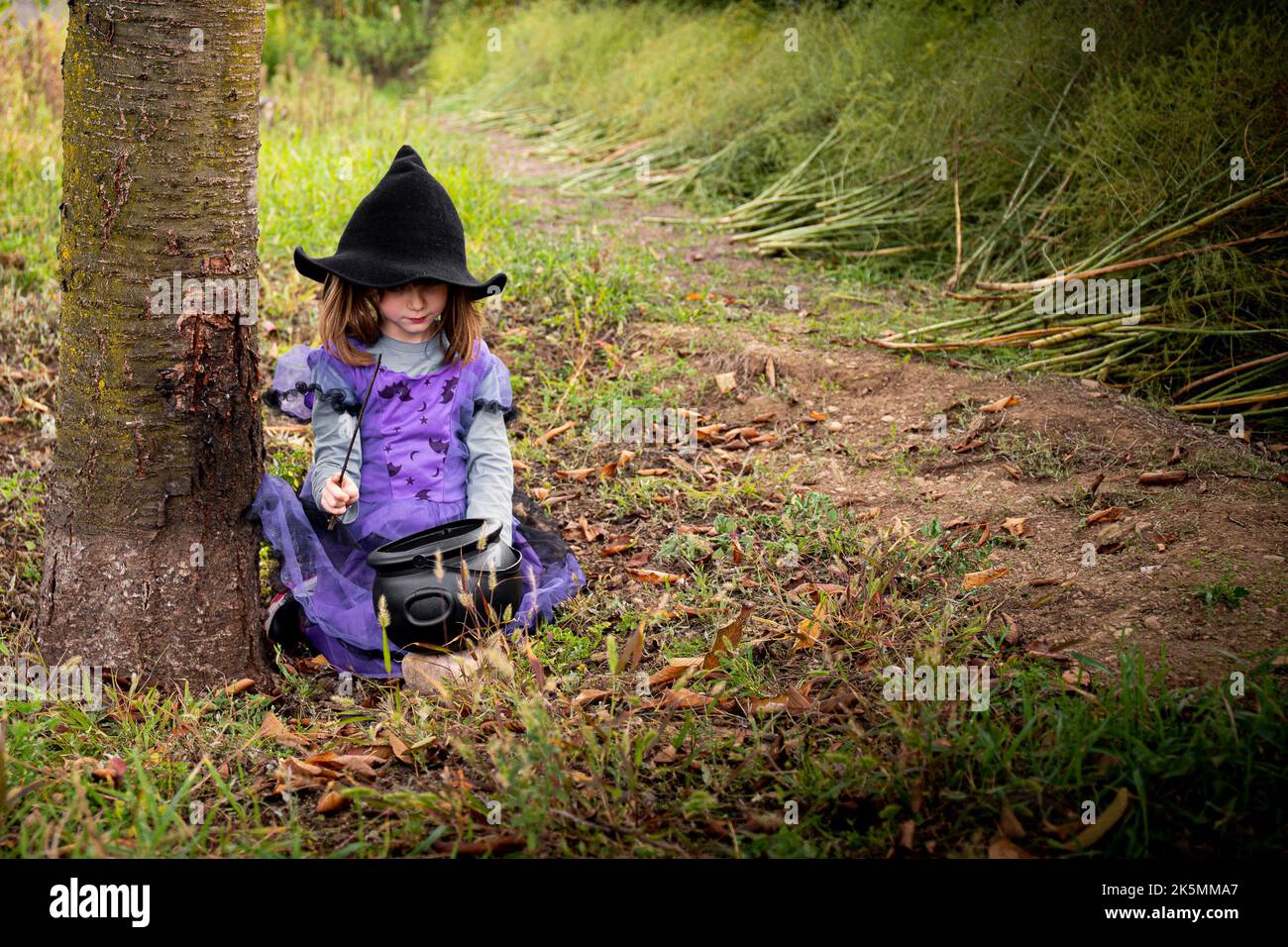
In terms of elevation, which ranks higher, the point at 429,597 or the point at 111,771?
the point at 429,597

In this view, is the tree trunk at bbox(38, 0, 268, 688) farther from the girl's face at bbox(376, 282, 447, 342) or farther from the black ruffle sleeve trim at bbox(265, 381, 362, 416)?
the girl's face at bbox(376, 282, 447, 342)

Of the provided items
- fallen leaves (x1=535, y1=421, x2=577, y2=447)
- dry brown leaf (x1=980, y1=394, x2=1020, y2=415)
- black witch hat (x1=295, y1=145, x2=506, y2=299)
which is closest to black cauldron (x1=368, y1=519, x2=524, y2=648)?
black witch hat (x1=295, y1=145, x2=506, y2=299)

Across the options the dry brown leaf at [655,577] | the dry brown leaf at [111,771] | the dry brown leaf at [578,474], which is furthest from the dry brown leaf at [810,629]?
the dry brown leaf at [111,771]

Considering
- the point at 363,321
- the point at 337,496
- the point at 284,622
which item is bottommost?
the point at 284,622

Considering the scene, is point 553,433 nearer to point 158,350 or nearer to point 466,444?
point 466,444

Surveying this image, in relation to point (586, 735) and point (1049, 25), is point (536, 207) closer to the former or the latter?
point (1049, 25)

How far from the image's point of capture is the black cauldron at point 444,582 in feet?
9.24

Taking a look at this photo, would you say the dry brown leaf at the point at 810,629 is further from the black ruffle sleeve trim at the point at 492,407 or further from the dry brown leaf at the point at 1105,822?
the black ruffle sleeve trim at the point at 492,407

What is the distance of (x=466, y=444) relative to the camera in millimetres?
3230

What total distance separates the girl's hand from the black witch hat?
58 centimetres

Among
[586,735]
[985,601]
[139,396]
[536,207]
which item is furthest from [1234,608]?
[536,207]

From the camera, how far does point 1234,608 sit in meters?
2.52

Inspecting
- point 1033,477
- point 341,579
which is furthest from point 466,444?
point 1033,477

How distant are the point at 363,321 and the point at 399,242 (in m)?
0.29
